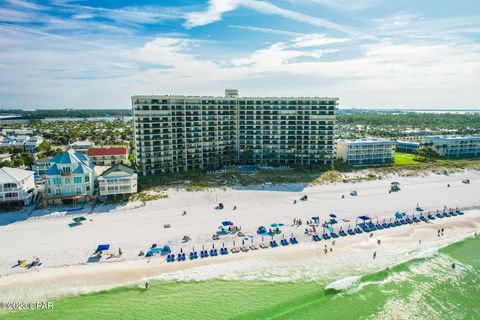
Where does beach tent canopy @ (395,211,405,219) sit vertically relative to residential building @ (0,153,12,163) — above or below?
below

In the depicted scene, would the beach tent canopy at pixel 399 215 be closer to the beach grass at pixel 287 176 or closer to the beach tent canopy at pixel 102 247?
the beach grass at pixel 287 176

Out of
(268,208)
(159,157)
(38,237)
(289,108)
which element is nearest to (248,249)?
(268,208)

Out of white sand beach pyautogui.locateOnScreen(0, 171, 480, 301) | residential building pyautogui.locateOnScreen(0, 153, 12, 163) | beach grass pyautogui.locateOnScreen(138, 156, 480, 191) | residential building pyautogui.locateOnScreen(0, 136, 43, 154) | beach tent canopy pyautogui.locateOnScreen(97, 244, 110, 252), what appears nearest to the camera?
white sand beach pyautogui.locateOnScreen(0, 171, 480, 301)

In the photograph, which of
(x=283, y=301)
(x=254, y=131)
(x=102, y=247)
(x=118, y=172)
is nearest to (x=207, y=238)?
(x=102, y=247)

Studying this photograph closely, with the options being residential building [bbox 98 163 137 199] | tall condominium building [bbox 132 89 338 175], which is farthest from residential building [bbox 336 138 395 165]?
residential building [bbox 98 163 137 199]

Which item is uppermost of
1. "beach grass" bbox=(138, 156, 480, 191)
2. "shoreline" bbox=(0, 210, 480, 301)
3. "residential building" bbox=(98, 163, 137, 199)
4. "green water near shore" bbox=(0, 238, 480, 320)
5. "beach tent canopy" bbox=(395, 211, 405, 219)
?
"residential building" bbox=(98, 163, 137, 199)

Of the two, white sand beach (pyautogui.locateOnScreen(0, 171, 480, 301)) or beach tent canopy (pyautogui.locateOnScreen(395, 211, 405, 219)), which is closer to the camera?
white sand beach (pyautogui.locateOnScreen(0, 171, 480, 301))

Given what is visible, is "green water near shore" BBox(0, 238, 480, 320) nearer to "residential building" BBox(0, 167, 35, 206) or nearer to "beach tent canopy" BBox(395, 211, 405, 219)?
"beach tent canopy" BBox(395, 211, 405, 219)
